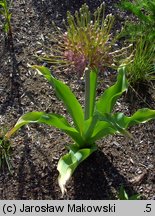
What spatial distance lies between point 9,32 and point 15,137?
2.80 feet

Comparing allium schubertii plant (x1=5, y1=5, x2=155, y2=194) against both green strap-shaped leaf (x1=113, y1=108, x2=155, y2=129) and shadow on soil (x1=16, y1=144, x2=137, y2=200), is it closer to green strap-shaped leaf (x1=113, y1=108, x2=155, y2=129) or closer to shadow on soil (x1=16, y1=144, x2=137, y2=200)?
green strap-shaped leaf (x1=113, y1=108, x2=155, y2=129)

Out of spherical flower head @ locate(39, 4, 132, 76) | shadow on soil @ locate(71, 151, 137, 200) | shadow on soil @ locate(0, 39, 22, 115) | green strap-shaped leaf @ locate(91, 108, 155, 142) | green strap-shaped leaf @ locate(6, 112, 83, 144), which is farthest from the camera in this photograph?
shadow on soil @ locate(0, 39, 22, 115)

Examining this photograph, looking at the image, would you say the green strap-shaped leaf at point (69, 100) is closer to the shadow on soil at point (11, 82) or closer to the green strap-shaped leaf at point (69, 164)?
the green strap-shaped leaf at point (69, 164)

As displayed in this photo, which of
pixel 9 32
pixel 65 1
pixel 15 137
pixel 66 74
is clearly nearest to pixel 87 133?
pixel 15 137

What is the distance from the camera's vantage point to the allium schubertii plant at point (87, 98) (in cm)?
175

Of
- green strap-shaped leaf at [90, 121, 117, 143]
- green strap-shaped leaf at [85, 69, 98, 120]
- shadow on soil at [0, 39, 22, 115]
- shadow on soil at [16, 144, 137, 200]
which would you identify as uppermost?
shadow on soil at [0, 39, 22, 115]

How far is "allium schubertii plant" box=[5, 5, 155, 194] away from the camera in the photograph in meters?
1.75

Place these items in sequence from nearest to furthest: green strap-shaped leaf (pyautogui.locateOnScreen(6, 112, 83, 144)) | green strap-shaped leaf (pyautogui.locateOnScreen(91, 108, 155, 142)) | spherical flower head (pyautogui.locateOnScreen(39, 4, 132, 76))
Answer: spherical flower head (pyautogui.locateOnScreen(39, 4, 132, 76))
green strap-shaped leaf (pyautogui.locateOnScreen(91, 108, 155, 142))
green strap-shaped leaf (pyautogui.locateOnScreen(6, 112, 83, 144))

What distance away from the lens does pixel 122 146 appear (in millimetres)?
2438

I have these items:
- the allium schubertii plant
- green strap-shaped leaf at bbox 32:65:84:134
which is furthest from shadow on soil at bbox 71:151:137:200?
green strap-shaped leaf at bbox 32:65:84:134

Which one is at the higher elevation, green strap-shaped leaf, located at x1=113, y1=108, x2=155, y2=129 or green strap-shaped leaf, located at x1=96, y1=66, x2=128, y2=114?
green strap-shaped leaf, located at x1=96, y1=66, x2=128, y2=114

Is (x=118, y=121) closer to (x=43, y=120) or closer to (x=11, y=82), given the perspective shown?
(x=43, y=120)

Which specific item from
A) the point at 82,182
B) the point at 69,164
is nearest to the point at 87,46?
the point at 69,164
